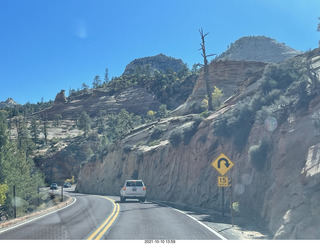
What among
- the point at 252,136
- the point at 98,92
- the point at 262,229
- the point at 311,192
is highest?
the point at 98,92

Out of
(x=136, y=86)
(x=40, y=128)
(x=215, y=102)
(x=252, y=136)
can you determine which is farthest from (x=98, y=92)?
(x=252, y=136)

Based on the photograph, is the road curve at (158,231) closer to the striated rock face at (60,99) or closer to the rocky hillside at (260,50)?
the rocky hillside at (260,50)

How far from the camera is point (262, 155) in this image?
1741 cm

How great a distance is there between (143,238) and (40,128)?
405 feet

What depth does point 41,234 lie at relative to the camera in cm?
1089

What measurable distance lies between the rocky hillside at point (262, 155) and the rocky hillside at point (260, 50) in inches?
3636

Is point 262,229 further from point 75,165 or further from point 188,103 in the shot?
point 75,165

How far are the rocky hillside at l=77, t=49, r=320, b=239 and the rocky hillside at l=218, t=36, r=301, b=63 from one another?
92.3 meters

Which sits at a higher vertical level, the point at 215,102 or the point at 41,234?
the point at 215,102

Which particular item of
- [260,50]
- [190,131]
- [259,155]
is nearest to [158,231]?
[259,155]

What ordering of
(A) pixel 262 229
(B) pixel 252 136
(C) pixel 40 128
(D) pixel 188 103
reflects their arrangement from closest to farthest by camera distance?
1. (A) pixel 262 229
2. (B) pixel 252 136
3. (D) pixel 188 103
4. (C) pixel 40 128

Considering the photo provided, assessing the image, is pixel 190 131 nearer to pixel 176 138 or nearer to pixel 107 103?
pixel 176 138

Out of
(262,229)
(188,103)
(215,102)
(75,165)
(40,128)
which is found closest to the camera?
(262,229)

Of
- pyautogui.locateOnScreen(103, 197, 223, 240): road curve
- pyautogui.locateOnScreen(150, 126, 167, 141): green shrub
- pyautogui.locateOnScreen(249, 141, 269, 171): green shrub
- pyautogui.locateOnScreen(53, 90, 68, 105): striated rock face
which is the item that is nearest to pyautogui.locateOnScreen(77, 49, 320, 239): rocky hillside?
pyautogui.locateOnScreen(249, 141, 269, 171): green shrub
